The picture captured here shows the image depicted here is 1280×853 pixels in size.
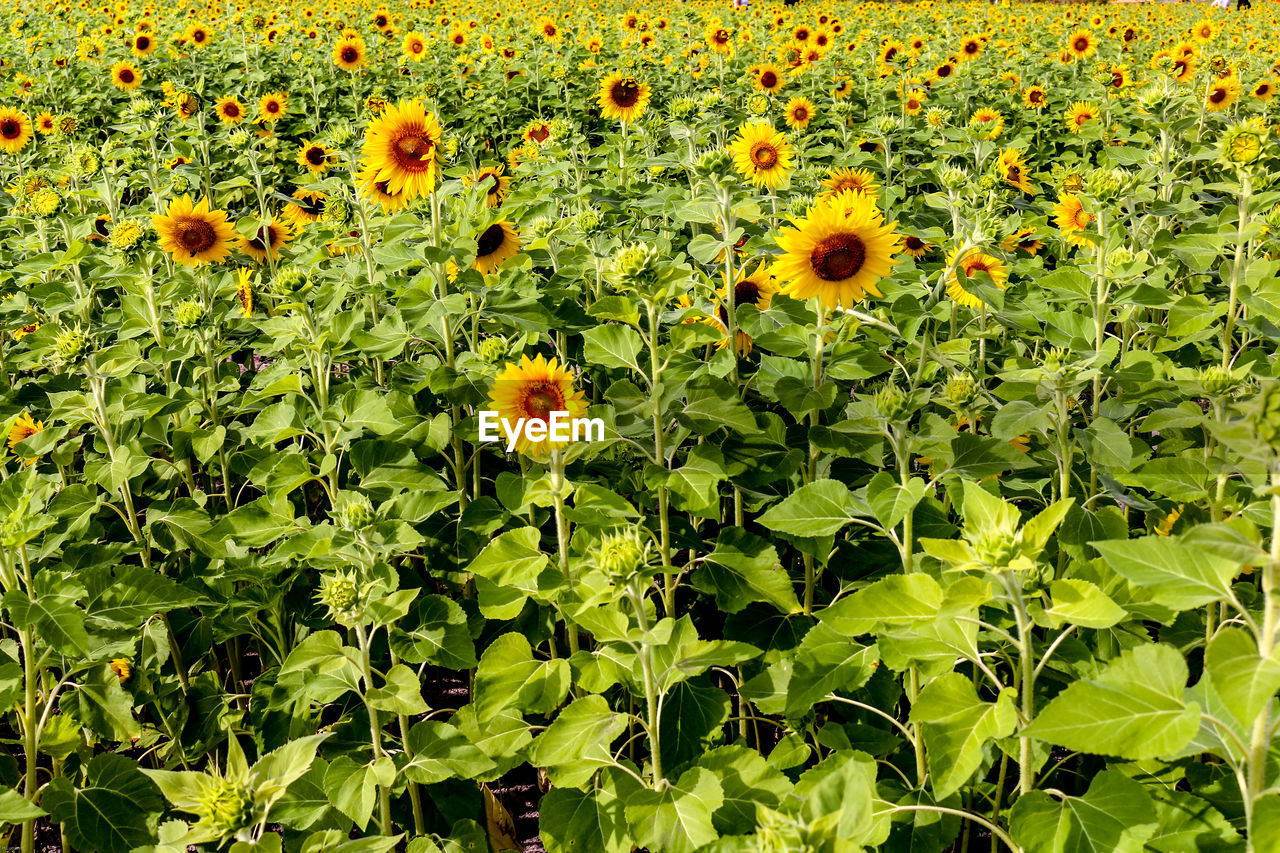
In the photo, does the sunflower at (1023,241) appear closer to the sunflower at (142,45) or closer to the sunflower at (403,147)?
the sunflower at (403,147)

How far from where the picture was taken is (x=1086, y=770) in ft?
6.93

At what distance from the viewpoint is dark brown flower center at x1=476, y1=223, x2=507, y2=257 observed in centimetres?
306

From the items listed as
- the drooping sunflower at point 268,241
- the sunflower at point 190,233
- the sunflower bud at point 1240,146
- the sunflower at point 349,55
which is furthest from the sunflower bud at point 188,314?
the sunflower at point 349,55

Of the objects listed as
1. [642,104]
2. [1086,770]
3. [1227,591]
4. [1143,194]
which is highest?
[642,104]

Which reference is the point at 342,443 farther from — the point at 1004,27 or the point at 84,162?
the point at 1004,27

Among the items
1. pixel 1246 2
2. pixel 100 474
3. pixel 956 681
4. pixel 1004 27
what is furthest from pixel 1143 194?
pixel 1246 2

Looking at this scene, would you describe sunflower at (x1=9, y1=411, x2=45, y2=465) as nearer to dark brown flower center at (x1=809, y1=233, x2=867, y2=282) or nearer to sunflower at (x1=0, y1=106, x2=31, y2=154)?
dark brown flower center at (x1=809, y1=233, x2=867, y2=282)

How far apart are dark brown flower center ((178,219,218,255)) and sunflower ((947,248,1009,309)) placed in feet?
8.71

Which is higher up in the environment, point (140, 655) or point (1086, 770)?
point (140, 655)

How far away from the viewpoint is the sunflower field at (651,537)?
146 centimetres

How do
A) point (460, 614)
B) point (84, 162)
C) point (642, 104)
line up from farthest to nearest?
point (642, 104), point (84, 162), point (460, 614)

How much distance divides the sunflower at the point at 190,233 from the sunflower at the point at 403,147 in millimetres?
965

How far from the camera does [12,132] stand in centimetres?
565

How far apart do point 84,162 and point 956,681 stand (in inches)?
174
